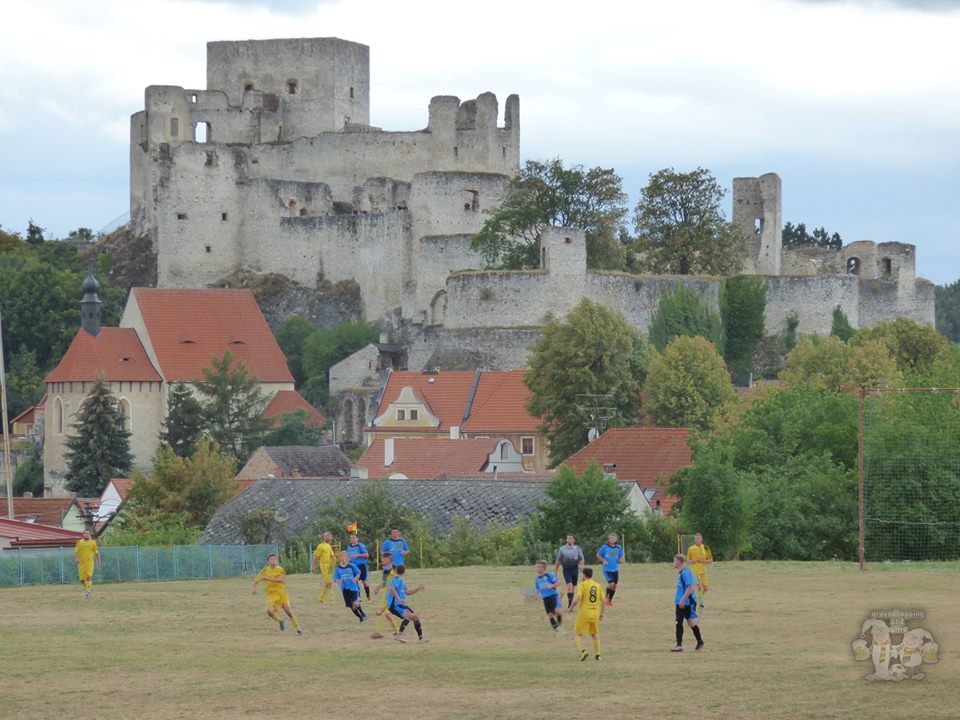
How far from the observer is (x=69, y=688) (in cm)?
2386

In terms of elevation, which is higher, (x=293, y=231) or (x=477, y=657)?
(x=293, y=231)

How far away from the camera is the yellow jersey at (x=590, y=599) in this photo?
25.1 meters

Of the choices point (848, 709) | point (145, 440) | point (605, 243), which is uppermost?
point (605, 243)

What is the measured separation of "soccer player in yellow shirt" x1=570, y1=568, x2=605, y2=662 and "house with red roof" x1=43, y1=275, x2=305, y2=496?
55.1 metres

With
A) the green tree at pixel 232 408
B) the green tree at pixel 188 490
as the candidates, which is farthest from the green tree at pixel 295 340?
the green tree at pixel 188 490

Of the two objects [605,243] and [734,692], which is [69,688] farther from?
[605,243]

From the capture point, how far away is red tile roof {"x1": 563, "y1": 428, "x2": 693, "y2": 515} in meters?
58.9

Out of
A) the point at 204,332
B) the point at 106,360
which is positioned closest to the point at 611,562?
the point at 106,360

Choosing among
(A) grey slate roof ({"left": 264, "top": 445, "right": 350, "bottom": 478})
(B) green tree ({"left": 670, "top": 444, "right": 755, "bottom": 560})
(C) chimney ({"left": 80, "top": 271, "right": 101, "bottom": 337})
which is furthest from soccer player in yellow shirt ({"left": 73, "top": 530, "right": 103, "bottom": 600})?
(C) chimney ({"left": 80, "top": 271, "right": 101, "bottom": 337})

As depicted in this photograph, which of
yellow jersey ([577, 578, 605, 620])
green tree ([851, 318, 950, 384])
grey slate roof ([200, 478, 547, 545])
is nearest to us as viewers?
yellow jersey ([577, 578, 605, 620])

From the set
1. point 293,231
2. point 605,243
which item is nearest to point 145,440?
point 293,231

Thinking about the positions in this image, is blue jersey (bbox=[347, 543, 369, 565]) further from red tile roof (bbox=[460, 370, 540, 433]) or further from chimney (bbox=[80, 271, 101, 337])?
chimney (bbox=[80, 271, 101, 337])

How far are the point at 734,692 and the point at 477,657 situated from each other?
3.89 metres

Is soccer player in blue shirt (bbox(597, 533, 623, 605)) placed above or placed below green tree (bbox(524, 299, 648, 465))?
below
